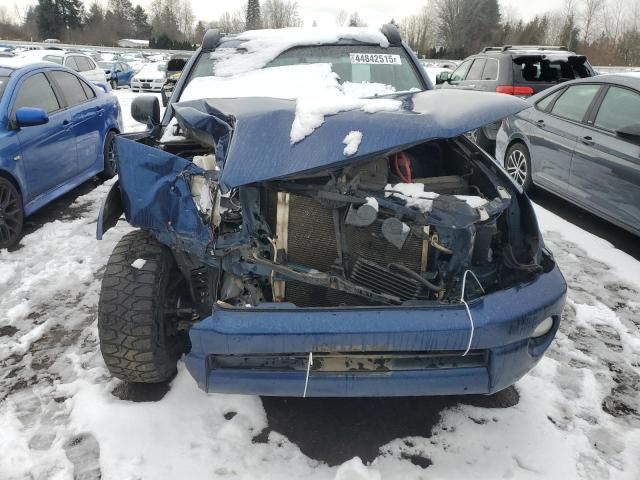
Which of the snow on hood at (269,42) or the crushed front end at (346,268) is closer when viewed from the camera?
the crushed front end at (346,268)

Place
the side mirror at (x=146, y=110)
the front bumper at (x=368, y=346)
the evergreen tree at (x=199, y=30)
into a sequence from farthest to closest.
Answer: the evergreen tree at (x=199, y=30), the side mirror at (x=146, y=110), the front bumper at (x=368, y=346)

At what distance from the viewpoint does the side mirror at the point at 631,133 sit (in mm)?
4096

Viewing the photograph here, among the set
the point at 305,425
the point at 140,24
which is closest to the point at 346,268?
the point at 305,425

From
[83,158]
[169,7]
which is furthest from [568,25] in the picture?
[169,7]

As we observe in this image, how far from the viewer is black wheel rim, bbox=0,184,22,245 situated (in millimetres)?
4359

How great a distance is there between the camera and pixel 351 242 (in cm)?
238

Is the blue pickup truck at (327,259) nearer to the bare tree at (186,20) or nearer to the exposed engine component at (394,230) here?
the exposed engine component at (394,230)

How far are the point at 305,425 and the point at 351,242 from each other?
3.06ft

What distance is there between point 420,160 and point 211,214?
1.31 m

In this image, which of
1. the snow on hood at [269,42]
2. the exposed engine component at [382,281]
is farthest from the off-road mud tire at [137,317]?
the snow on hood at [269,42]

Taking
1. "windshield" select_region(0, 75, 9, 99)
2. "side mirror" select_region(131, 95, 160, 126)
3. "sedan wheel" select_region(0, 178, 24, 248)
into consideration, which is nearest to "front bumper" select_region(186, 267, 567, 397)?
"side mirror" select_region(131, 95, 160, 126)

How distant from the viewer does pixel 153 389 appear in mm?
2719

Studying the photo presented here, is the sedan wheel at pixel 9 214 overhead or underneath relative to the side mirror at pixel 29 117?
underneath

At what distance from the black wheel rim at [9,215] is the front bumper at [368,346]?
3.18 metres
